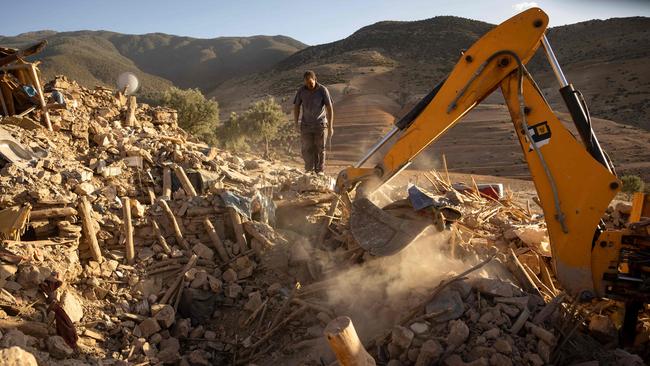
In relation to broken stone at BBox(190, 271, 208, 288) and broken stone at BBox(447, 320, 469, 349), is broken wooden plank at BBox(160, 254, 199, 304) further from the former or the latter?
broken stone at BBox(447, 320, 469, 349)

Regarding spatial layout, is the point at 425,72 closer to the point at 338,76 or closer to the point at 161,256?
the point at 338,76

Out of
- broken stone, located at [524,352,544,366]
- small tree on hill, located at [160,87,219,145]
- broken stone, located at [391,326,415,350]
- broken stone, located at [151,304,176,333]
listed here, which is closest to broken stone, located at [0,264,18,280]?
broken stone, located at [151,304,176,333]

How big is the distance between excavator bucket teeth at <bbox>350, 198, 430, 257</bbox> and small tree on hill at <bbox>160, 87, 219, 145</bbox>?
14.3m

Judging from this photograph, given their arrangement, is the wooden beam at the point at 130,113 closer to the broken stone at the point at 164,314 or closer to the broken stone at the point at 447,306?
the broken stone at the point at 164,314

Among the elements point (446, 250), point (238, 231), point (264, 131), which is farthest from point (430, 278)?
point (264, 131)

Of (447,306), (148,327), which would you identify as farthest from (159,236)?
(447,306)

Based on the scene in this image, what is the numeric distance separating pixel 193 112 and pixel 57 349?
1584cm

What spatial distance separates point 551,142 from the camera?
421 centimetres

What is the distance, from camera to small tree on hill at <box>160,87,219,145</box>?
18719mm

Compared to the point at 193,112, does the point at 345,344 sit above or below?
below

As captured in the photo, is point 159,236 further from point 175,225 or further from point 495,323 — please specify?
point 495,323

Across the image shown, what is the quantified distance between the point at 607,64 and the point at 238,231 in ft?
155

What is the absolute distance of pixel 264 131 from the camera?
883 inches

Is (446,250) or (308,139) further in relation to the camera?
(308,139)
